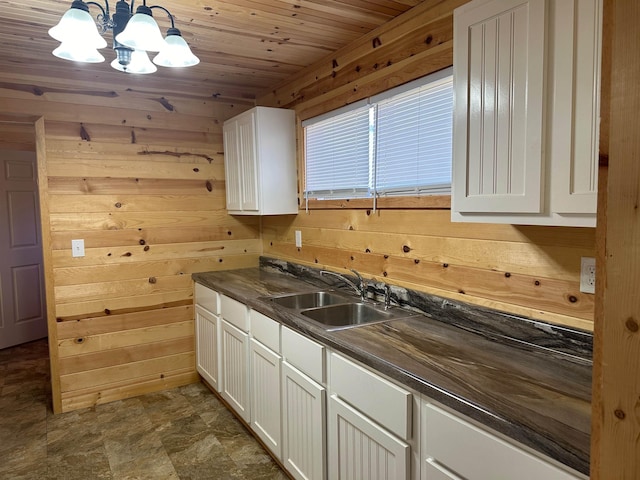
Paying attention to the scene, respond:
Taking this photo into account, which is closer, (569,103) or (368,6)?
(569,103)

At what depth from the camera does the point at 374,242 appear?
8.36ft

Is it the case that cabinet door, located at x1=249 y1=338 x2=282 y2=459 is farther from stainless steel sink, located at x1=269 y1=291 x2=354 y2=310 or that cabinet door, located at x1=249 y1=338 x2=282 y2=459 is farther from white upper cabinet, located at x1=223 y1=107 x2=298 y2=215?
white upper cabinet, located at x1=223 y1=107 x2=298 y2=215

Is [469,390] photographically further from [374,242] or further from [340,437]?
[374,242]

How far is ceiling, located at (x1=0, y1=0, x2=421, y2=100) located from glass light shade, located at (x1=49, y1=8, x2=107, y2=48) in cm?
55

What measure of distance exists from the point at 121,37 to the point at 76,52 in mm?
311

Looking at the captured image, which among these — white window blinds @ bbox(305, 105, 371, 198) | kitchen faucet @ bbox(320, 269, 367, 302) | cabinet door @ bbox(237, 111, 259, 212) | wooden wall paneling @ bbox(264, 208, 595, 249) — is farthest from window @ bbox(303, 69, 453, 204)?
kitchen faucet @ bbox(320, 269, 367, 302)

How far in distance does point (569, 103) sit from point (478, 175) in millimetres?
348

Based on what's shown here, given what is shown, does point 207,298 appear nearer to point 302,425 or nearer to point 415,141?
point 302,425

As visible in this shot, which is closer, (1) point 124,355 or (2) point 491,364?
(2) point 491,364

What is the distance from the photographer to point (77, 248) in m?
3.12

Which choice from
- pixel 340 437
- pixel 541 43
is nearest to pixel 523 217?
pixel 541 43

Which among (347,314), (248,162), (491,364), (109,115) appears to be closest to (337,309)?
(347,314)

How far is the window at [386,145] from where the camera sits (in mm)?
2104

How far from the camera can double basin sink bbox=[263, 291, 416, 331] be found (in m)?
2.25
